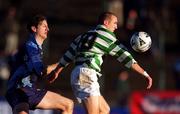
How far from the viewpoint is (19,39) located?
84.8ft

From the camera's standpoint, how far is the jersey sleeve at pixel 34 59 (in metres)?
12.4

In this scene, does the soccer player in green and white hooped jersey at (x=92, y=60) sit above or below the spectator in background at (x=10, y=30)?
above

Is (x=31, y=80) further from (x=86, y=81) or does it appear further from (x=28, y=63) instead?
(x=86, y=81)

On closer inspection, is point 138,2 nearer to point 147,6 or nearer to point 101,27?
point 147,6

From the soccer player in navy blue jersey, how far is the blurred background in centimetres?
739

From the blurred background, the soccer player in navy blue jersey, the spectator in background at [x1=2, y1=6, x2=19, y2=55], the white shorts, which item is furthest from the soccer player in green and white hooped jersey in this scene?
the spectator in background at [x1=2, y1=6, x2=19, y2=55]

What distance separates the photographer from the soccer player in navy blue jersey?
40.7 feet

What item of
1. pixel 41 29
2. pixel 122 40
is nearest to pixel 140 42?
pixel 41 29

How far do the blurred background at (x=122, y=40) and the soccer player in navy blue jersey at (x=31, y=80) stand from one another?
7.39m

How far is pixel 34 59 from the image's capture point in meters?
12.3

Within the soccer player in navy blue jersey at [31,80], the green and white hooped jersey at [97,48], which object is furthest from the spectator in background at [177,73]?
the soccer player in navy blue jersey at [31,80]

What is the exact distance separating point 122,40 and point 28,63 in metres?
13.0

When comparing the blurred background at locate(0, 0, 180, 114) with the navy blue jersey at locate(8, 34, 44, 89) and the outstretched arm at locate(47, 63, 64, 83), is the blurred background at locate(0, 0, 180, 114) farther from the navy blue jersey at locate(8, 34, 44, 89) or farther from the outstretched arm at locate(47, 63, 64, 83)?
the navy blue jersey at locate(8, 34, 44, 89)

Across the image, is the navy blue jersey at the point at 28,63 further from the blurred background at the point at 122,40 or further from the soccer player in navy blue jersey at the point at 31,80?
the blurred background at the point at 122,40
